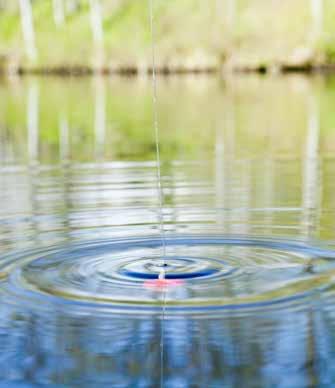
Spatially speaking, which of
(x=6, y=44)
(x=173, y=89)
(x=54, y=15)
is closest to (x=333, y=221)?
(x=173, y=89)

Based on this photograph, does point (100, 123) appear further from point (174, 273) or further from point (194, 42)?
point (194, 42)

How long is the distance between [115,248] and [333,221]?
221cm

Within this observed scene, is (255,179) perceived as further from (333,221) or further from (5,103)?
(5,103)

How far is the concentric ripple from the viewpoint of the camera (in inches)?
254

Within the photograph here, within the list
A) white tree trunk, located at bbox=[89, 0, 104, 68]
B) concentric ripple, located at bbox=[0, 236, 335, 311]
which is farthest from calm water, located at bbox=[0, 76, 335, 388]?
white tree trunk, located at bbox=[89, 0, 104, 68]

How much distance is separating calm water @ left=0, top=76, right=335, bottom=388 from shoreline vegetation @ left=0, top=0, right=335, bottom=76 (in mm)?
39694

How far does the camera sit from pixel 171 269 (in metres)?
7.31

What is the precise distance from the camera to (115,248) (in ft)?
26.4

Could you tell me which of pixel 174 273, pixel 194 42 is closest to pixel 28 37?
pixel 194 42

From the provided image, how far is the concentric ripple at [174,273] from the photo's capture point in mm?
6441

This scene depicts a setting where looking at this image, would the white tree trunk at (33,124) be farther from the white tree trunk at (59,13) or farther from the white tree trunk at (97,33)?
the white tree trunk at (59,13)

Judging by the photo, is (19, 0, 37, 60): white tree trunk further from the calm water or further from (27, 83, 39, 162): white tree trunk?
the calm water

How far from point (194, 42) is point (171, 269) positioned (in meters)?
52.6

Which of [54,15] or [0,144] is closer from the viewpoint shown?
[0,144]
